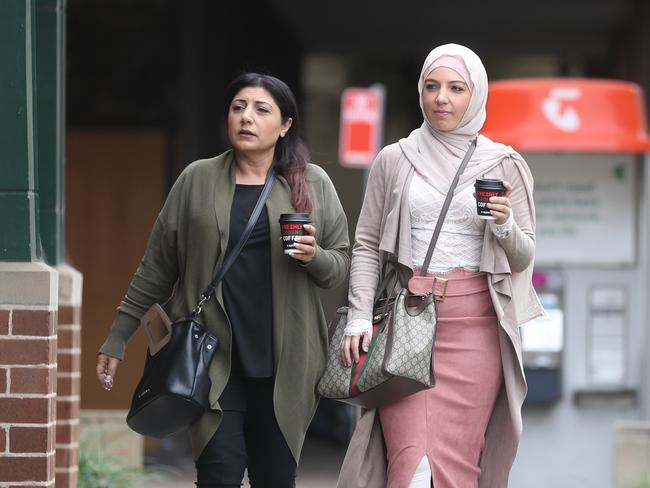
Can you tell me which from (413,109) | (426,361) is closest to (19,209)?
(426,361)

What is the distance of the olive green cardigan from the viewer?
4809 millimetres

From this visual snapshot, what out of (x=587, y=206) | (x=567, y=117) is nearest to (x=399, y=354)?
(x=567, y=117)

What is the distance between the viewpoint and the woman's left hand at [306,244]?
458 cm

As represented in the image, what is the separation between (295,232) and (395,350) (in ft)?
1.62

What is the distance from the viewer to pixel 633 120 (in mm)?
7848

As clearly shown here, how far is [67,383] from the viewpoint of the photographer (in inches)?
245

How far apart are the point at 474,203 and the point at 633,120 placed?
11.2 feet

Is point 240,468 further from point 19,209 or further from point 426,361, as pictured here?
point 19,209

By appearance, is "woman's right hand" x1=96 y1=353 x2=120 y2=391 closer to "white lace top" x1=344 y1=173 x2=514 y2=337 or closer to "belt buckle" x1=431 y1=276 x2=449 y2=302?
"white lace top" x1=344 y1=173 x2=514 y2=337

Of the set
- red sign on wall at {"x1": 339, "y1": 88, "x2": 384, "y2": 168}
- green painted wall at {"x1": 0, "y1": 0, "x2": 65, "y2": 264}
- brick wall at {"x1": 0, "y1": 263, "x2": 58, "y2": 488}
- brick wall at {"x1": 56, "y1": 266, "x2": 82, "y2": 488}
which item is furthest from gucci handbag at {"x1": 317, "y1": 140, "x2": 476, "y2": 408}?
red sign on wall at {"x1": 339, "y1": 88, "x2": 384, "y2": 168}

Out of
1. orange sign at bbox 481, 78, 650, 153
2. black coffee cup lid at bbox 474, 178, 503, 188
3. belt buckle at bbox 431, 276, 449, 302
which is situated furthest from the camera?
orange sign at bbox 481, 78, 650, 153

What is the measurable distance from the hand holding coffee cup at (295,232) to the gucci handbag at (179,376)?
254 millimetres

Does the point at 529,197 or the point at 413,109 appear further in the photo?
the point at 413,109

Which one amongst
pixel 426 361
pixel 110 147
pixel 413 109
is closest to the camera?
pixel 426 361
